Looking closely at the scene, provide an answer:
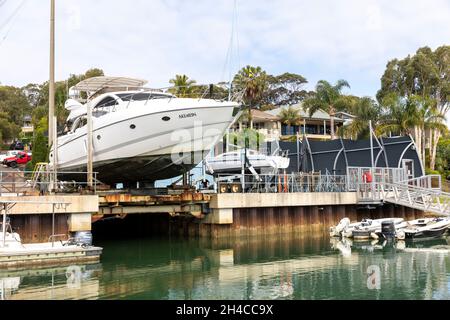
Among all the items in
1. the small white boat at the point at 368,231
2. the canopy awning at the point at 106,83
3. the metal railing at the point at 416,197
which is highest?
the canopy awning at the point at 106,83

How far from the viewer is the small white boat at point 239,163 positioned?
27516 mm

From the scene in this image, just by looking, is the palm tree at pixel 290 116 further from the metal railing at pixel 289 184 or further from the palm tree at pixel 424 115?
the metal railing at pixel 289 184

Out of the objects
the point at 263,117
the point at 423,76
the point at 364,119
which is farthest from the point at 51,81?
the point at 423,76

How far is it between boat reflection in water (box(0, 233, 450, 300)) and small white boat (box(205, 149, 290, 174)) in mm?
6564

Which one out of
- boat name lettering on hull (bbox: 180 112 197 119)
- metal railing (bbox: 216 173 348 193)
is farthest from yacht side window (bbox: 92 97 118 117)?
metal railing (bbox: 216 173 348 193)

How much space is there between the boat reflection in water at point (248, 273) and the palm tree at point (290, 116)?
34.8 m

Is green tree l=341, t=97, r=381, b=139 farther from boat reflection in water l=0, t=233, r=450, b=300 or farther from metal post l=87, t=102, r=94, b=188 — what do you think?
metal post l=87, t=102, r=94, b=188

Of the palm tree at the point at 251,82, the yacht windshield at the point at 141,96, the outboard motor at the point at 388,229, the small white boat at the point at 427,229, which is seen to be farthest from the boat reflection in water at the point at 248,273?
the palm tree at the point at 251,82

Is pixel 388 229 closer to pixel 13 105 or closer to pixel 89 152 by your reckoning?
pixel 89 152

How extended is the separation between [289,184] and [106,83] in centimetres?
1043

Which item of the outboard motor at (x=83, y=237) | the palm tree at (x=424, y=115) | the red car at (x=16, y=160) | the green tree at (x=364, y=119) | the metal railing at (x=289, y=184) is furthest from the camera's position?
the green tree at (x=364, y=119)

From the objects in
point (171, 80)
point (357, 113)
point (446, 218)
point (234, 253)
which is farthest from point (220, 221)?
point (171, 80)

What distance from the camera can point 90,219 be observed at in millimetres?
17953

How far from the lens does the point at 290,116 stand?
182 feet
